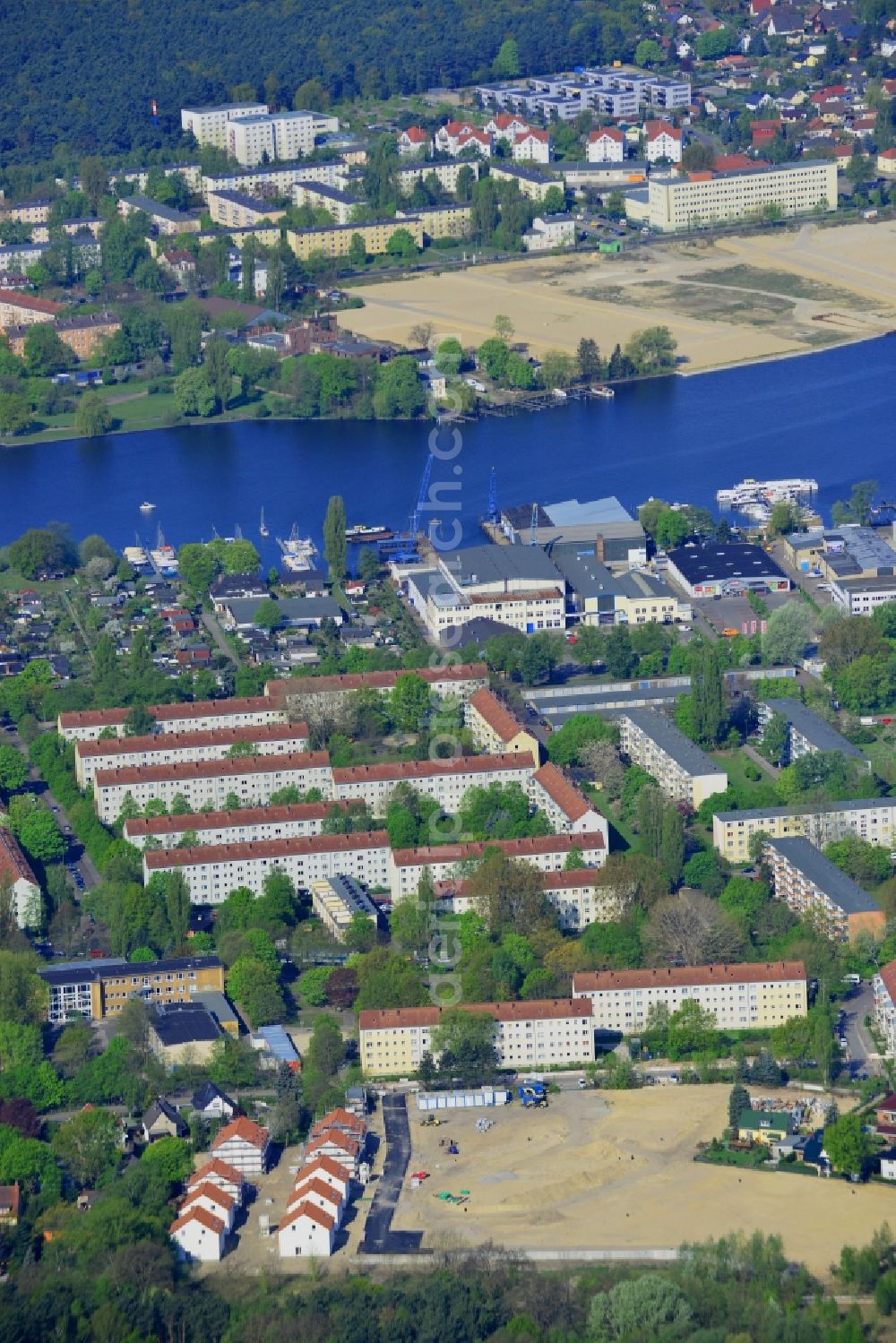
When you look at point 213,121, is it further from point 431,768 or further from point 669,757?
point 669,757

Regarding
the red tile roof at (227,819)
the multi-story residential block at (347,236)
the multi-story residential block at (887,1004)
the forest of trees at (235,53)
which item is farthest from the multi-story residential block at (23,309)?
the multi-story residential block at (887,1004)

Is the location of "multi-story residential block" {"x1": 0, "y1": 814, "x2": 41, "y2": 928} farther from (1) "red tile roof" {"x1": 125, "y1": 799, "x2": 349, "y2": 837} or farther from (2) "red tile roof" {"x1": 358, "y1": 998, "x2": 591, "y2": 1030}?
(2) "red tile roof" {"x1": 358, "y1": 998, "x2": 591, "y2": 1030}

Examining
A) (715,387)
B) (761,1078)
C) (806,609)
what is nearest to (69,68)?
(715,387)

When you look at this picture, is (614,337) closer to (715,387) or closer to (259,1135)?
(715,387)

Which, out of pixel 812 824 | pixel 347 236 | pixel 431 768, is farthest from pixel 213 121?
pixel 812 824

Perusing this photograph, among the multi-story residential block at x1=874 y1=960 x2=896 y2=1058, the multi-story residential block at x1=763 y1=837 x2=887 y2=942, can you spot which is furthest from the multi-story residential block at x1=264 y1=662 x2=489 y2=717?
the multi-story residential block at x1=874 y1=960 x2=896 y2=1058

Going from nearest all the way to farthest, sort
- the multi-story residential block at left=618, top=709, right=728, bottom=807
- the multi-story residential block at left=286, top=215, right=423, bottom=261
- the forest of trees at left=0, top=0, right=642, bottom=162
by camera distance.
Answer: the multi-story residential block at left=618, top=709, right=728, bottom=807 < the multi-story residential block at left=286, top=215, right=423, bottom=261 < the forest of trees at left=0, top=0, right=642, bottom=162
